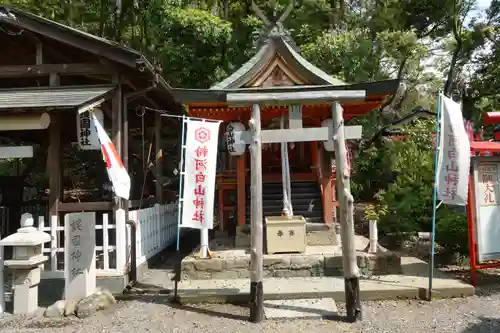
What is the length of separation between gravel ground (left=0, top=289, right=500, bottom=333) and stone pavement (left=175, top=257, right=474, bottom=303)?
0.61 feet

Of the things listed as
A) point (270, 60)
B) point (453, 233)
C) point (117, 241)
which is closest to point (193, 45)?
point (270, 60)

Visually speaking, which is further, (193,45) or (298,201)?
(193,45)

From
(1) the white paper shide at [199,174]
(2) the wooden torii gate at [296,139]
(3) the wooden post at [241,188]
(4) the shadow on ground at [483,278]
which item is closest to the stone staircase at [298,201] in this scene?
(3) the wooden post at [241,188]

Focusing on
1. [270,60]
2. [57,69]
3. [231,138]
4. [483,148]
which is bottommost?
[483,148]

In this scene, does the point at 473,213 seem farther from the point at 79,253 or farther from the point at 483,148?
the point at 79,253

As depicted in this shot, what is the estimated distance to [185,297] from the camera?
770 centimetres

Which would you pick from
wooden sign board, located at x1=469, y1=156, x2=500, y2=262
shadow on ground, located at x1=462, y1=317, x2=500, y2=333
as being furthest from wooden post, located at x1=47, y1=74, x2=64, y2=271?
wooden sign board, located at x1=469, y1=156, x2=500, y2=262

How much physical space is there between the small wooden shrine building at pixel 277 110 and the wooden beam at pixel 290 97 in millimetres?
1899

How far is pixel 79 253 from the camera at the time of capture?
763cm

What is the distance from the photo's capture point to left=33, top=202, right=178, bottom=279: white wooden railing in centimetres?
845

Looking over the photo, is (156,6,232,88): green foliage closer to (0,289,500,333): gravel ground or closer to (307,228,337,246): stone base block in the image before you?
(307,228,337,246): stone base block

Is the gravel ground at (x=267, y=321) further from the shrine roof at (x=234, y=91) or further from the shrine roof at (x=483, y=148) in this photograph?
the shrine roof at (x=234, y=91)

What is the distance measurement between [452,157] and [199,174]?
472cm

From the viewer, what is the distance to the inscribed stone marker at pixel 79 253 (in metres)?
7.61
